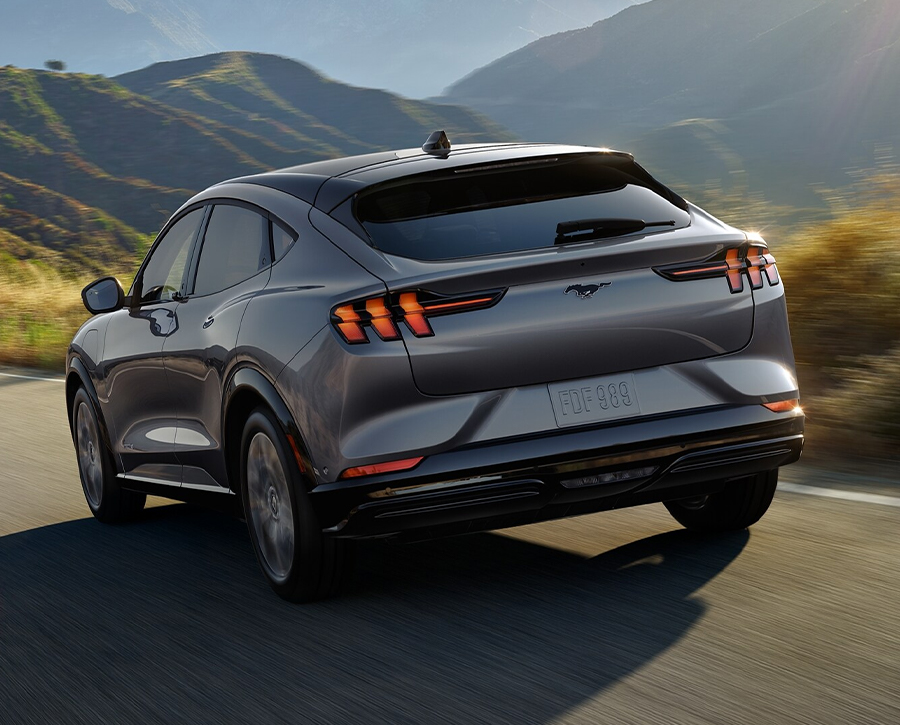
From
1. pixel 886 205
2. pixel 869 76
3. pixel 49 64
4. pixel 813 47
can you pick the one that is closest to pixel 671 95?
pixel 813 47

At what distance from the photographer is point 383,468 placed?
4148 mm

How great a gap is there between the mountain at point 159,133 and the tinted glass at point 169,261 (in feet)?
185

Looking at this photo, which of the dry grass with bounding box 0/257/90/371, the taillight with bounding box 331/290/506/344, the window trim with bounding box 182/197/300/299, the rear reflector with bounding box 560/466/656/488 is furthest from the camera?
the dry grass with bounding box 0/257/90/371

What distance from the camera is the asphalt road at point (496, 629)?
362cm

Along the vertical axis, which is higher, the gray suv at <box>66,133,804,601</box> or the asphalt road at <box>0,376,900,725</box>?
the gray suv at <box>66,133,804,601</box>

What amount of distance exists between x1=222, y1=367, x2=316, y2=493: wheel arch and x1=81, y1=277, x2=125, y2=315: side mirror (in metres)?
1.53

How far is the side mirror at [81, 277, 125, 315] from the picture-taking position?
251 inches

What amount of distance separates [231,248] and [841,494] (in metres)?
3.03

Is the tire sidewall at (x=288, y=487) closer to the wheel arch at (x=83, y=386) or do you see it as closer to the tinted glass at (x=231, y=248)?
the tinted glass at (x=231, y=248)

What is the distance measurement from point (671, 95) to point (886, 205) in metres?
172

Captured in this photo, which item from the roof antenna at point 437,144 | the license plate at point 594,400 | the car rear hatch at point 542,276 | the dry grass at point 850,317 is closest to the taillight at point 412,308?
the car rear hatch at point 542,276

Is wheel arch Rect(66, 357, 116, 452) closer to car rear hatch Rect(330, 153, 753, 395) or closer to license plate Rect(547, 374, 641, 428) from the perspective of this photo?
car rear hatch Rect(330, 153, 753, 395)

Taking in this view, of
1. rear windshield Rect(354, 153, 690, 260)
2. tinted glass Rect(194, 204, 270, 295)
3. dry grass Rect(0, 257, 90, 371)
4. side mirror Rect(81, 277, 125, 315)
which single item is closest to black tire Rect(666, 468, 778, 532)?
rear windshield Rect(354, 153, 690, 260)

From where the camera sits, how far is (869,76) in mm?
118875
